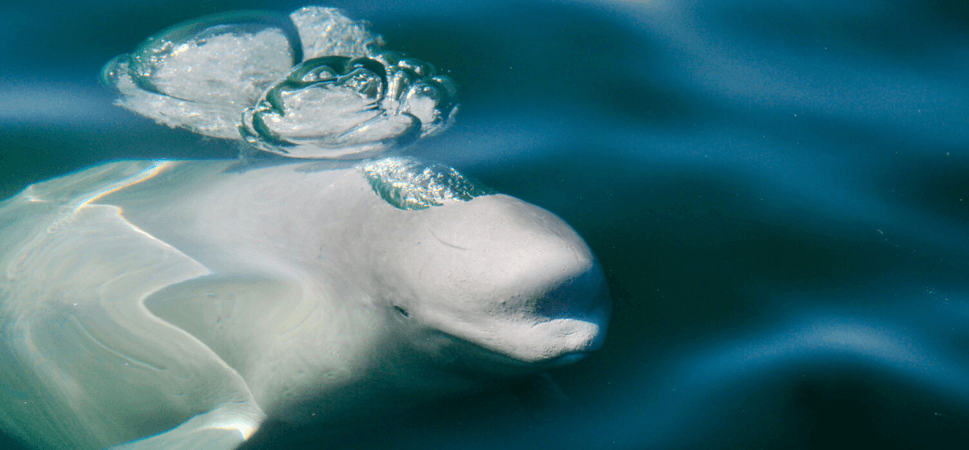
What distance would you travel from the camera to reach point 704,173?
11.0 ft

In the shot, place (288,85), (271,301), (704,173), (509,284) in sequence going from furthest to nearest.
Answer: (288,85)
(704,173)
(271,301)
(509,284)

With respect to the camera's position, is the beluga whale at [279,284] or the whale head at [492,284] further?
the beluga whale at [279,284]

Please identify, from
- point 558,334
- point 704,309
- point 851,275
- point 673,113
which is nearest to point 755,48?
point 673,113

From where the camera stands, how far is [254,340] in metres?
2.96

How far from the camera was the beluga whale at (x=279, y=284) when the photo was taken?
7.95 ft

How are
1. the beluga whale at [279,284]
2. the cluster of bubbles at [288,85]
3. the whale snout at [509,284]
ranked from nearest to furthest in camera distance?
the whale snout at [509,284]
the beluga whale at [279,284]
the cluster of bubbles at [288,85]

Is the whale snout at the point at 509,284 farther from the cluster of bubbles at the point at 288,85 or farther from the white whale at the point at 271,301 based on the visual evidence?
the cluster of bubbles at the point at 288,85

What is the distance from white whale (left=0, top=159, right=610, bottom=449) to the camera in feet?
7.87

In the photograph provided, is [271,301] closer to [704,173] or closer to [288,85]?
[288,85]

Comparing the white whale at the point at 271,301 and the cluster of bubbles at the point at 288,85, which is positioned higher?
the cluster of bubbles at the point at 288,85

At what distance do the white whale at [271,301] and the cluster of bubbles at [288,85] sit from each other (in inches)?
10.2

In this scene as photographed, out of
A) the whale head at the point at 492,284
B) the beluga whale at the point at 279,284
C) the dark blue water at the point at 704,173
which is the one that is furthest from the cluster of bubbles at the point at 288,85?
the whale head at the point at 492,284

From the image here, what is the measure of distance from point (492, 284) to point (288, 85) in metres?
2.00

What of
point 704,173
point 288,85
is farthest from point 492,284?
point 288,85
